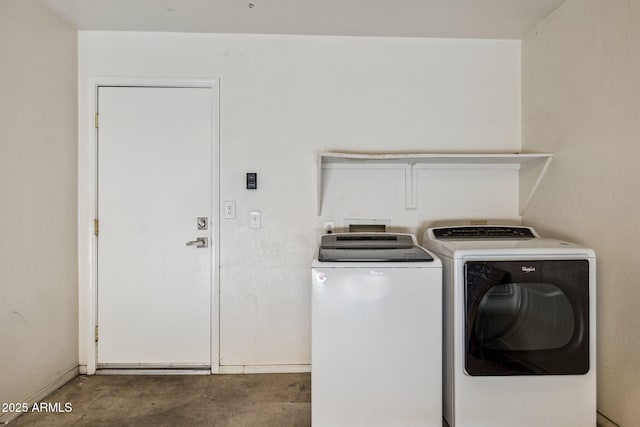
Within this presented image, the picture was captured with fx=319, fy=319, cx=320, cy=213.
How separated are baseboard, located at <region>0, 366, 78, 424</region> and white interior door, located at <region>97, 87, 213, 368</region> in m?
0.15

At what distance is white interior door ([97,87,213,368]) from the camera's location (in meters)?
2.12

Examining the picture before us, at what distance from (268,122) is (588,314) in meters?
2.03

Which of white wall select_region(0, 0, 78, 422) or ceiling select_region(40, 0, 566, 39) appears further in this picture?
ceiling select_region(40, 0, 566, 39)

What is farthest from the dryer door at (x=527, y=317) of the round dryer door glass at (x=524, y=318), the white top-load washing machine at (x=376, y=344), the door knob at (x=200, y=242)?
the door knob at (x=200, y=242)

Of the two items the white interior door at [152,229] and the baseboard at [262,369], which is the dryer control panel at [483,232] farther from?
the white interior door at [152,229]

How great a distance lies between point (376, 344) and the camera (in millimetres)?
1493

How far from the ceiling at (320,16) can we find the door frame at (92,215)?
0.34 m

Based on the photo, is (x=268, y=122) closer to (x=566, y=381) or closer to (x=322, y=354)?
(x=322, y=354)

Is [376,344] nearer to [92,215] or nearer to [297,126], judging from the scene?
[297,126]

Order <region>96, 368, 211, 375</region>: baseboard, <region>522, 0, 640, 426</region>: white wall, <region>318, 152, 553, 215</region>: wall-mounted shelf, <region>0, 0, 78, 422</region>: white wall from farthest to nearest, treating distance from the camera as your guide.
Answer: <region>96, 368, 211, 375</region>: baseboard → <region>318, 152, 553, 215</region>: wall-mounted shelf → <region>0, 0, 78, 422</region>: white wall → <region>522, 0, 640, 426</region>: white wall

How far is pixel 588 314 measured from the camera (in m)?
1.46

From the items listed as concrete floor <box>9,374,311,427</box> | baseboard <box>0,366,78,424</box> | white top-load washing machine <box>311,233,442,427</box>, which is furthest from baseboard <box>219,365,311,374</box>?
baseboard <box>0,366,78,424</box>

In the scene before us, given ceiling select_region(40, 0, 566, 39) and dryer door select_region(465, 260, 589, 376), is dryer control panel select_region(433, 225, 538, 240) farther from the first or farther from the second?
ceiling select_region(40, 0, 566, 39)

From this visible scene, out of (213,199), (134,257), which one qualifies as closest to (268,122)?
(213,199)
